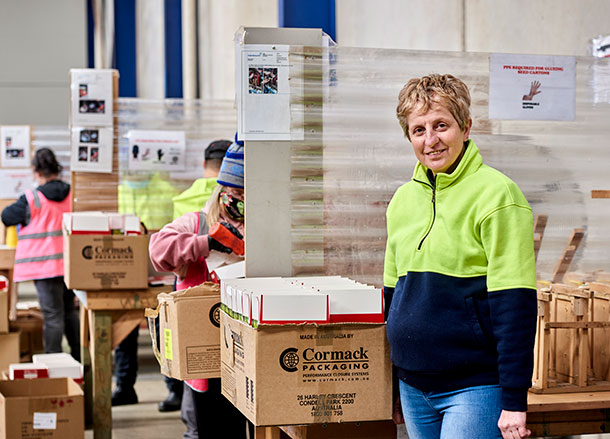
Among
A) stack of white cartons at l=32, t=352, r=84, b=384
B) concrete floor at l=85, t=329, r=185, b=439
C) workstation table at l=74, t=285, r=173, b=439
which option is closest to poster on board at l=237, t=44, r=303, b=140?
workstation table at l=74, t=285, r=173, b=439

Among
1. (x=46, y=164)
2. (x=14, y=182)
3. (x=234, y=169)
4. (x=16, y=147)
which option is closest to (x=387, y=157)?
(x=234, y=169)

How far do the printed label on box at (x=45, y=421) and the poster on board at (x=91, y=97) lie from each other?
2116 mm

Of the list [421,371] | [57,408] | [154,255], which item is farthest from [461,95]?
[57,408]

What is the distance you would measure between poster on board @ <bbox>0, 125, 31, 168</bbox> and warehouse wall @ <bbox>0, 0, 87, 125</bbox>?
6846 millimetres

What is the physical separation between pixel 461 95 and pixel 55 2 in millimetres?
14226

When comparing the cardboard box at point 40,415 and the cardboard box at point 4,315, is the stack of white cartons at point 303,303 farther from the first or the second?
the cardboard box at point 4,315

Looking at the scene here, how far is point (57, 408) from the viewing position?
3.96m

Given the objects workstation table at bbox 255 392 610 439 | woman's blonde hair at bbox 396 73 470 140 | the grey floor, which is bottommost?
the grey floor

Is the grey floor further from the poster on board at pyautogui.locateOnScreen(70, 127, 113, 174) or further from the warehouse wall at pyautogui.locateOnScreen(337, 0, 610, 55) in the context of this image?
the warehouse wall at pyautogui.locateOnScreen(337, 0, 610, 55)

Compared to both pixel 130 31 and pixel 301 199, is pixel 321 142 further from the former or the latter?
pixel 130 31

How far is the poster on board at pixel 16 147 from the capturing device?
8.22 m

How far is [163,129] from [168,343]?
Answer: 3.15m

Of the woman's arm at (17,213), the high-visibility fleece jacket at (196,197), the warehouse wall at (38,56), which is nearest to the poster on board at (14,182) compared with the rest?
the woman's arm at (17,213)

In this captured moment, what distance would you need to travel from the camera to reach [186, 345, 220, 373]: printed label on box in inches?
111
